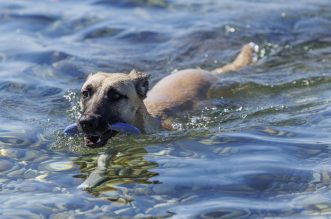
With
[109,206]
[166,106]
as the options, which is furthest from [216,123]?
[109,206]

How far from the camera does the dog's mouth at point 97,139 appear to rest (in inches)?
279

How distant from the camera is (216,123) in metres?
8.59

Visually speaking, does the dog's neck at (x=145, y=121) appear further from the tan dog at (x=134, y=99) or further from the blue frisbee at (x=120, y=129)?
the blue frisbee at (x=120, y=129)

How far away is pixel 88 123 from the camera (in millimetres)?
6820

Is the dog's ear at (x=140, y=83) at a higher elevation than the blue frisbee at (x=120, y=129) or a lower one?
higher

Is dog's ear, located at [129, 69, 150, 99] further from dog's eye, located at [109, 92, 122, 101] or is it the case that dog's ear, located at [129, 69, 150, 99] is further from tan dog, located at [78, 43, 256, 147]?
dog's eye, located at [109, 92, 122, 101]

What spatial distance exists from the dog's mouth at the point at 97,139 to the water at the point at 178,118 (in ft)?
0.64

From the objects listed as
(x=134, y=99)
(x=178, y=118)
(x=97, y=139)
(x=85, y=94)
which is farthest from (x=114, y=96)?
(x=178, y=118)

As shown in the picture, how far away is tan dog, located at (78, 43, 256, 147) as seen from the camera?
7.08 m

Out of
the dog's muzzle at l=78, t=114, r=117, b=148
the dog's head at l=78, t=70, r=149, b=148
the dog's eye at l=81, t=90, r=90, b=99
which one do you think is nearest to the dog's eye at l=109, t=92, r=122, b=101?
the dog's head at l=78, t=70, r=149, b=148

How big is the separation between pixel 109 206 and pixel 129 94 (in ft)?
6.18

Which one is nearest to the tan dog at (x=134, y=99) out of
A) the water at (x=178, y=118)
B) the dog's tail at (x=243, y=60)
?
the water at (x=178, y=118)

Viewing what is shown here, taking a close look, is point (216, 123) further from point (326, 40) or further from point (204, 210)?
point (326, 40)

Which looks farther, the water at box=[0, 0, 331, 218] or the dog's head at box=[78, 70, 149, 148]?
the dog's head at box=[78, 70, 149, 148]
